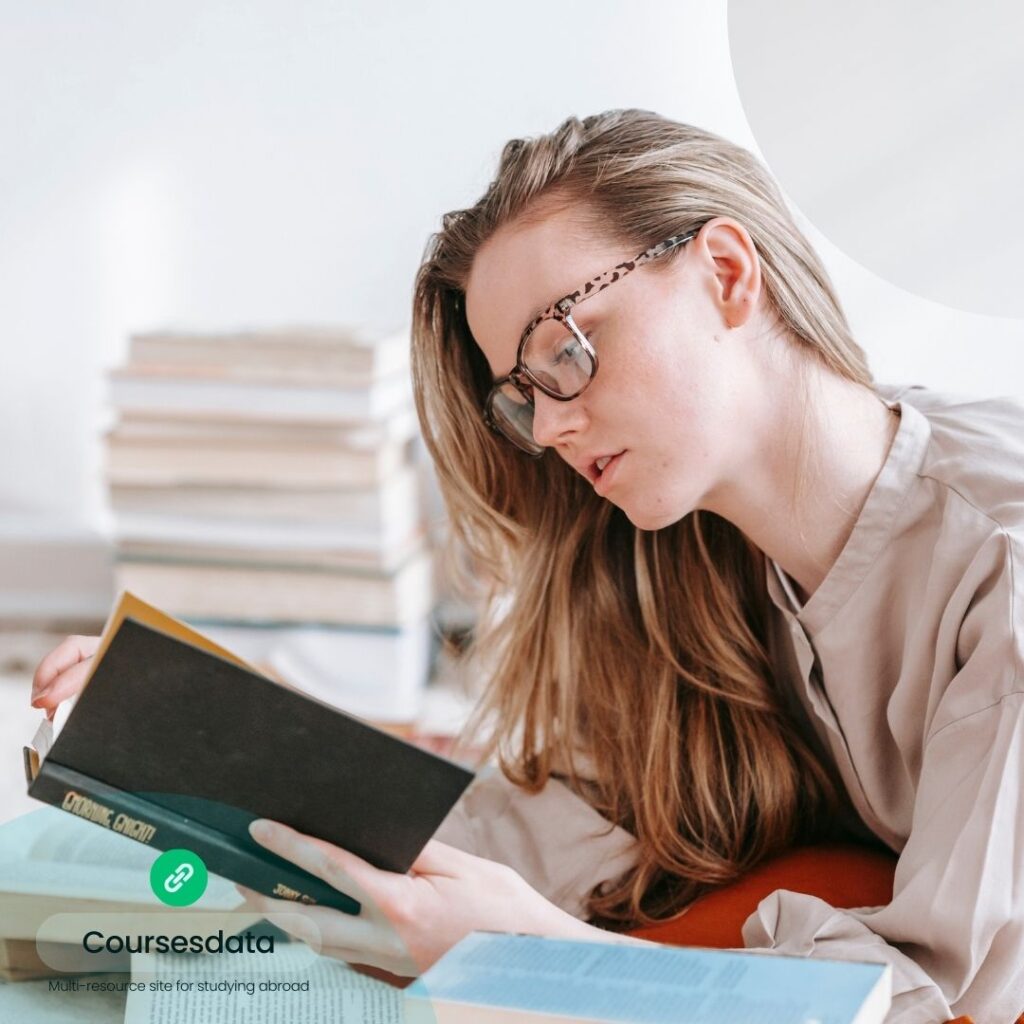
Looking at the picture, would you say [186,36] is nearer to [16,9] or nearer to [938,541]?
[16,9]

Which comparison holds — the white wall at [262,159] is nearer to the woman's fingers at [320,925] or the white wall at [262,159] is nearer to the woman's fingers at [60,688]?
the woman's fingers at [60,688]

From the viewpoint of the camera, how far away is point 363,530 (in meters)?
2.06

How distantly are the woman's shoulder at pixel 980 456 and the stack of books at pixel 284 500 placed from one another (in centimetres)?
104

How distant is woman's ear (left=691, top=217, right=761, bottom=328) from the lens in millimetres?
1028

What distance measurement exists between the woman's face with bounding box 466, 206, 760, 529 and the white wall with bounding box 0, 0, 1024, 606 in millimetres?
349

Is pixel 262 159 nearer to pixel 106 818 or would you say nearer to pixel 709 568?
pixel 709 568

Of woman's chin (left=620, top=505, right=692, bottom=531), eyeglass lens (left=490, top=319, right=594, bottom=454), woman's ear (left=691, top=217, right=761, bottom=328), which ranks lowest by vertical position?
woman's chin (left=620, top=505, right=692, bottom=531)

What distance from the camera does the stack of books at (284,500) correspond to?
2.00 metres

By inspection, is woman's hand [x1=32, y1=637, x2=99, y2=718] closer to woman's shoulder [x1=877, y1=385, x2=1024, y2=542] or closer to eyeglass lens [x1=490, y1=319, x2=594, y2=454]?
eyeglass lens [x1=490, y1=319, x2=594, y2=454]

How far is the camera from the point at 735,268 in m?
1.04

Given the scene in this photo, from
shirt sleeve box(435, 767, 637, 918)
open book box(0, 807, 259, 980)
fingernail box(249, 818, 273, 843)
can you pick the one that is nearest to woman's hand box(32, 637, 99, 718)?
open book box(0, 807, 259, 980)

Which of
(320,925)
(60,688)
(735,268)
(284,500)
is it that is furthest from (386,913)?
(284,500)

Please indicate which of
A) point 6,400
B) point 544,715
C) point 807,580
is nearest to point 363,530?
point 6,400

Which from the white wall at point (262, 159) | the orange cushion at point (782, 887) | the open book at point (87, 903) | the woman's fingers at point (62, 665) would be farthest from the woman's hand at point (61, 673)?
the white wall at point (262, 159)
